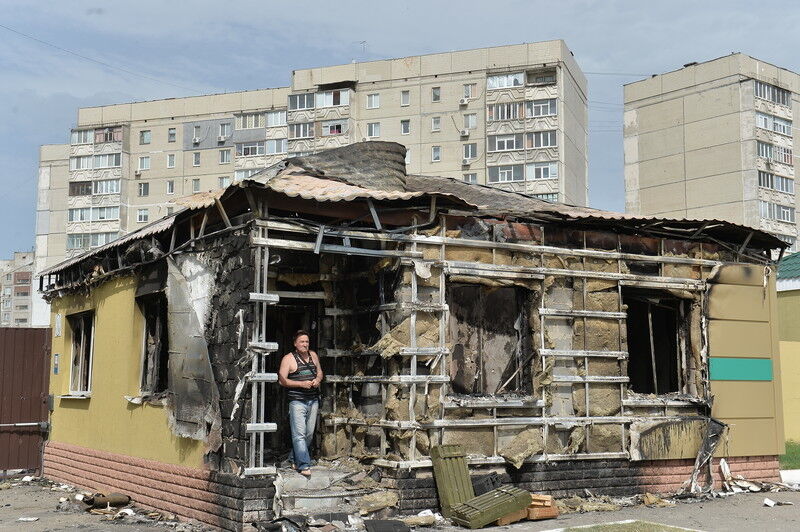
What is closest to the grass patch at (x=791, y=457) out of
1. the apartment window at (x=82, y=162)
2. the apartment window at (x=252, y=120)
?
the apartment window at (x=252, y=120)

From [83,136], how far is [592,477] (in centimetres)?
7643

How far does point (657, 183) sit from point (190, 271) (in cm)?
6437

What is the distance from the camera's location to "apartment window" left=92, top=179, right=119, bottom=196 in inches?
3103

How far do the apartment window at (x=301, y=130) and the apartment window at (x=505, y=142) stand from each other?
1400 cm

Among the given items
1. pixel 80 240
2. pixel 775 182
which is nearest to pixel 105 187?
pixel 80 240

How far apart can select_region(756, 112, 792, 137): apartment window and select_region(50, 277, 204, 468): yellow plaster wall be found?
6082cm

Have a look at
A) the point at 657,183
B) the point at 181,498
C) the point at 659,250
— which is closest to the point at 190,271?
the point at 181,498

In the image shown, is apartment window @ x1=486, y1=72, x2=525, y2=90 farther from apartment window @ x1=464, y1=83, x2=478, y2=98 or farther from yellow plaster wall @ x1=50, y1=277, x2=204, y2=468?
yellow plaster wall @ x1=50, y1=277, x2=204, y2=468

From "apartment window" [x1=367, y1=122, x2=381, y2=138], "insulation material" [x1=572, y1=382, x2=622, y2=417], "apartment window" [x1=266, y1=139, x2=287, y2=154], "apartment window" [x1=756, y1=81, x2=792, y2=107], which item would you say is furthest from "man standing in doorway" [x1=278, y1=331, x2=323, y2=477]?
"apartment window" [x1=756, y1=81, x2=792, y2=107]

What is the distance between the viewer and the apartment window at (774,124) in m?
66.0

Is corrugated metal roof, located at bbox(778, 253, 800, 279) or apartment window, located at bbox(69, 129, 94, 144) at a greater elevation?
apartment window, located at bbox(69, 129, 94, 144)

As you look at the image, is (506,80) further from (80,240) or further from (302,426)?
(302,426)

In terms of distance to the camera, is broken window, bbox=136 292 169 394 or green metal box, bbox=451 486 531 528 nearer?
green metal box, bbox=451 486 531 528

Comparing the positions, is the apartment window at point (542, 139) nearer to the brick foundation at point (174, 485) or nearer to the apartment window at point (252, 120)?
the apartment window at point (252, 120)
